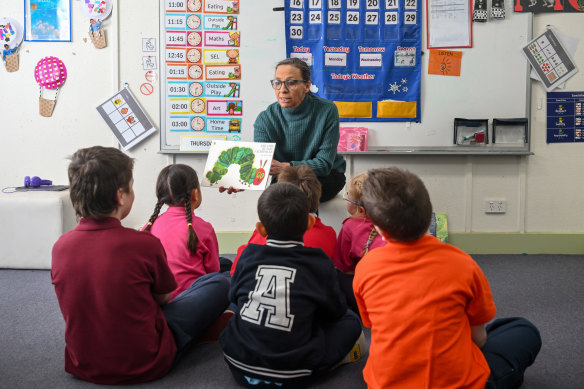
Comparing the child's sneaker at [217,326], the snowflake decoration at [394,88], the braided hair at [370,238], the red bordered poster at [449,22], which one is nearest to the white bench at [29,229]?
the child's sneaker at [217,326]

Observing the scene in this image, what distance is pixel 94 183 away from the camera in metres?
1.40

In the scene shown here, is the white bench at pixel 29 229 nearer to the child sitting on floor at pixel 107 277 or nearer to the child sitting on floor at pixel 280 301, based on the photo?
the child sitting on floor at pixel 107 277

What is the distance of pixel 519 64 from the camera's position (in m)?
3.38

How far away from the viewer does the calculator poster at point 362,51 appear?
337cm

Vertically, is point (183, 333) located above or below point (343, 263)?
below

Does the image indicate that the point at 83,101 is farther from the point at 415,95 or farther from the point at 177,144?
the point at 415,95

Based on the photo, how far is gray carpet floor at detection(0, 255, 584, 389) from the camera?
1591 millimetres

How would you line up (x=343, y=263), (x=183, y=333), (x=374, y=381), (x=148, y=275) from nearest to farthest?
A: (x=374, y=381)
(x=148, y=275)
(x=183, y=333)
(x=343, y=263)

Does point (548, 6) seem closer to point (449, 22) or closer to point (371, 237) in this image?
point (449, 22)

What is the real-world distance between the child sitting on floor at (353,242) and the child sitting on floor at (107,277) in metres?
0.85

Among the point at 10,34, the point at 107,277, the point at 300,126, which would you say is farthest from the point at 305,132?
the point at 10,34

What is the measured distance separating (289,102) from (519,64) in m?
1.84

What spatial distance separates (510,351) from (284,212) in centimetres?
77

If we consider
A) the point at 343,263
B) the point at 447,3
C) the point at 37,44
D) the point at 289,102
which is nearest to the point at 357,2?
the point at 447,3
